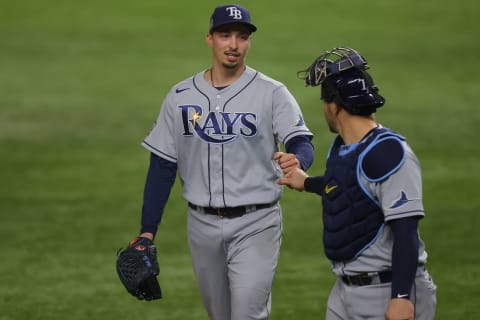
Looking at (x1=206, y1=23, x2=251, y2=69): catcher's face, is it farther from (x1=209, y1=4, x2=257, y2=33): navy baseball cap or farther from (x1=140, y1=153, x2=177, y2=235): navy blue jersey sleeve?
(x1=140, y1=153, x2=177, y2=235): navy blue jersey sleeve

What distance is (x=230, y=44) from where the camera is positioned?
5777mm

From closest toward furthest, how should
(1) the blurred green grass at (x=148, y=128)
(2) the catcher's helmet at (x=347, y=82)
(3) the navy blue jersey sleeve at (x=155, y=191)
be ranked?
(2) the catcher's helmet at (x=347, y=82)
(3) the navy blue jersey sleeve at (x=155, y=191)
(1) the blurred green grass at (x=148, y=128)

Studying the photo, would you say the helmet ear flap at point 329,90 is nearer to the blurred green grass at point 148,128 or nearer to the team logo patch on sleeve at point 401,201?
the team logo patch on sleeve at point 401,201

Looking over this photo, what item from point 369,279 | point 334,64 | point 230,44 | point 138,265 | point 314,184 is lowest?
point 138,265

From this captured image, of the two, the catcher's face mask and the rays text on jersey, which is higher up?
the catcher's face mask

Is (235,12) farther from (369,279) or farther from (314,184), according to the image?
(369,279)

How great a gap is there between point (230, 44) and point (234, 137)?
1.54ft

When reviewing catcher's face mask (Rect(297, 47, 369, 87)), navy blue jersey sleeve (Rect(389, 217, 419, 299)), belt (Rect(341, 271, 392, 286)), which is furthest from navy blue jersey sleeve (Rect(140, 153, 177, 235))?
navy blue jersey sleeve (Rect(389, 217, 419, 299))

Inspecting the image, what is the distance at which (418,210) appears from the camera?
4.43 m

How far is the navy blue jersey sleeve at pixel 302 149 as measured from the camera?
557 cm

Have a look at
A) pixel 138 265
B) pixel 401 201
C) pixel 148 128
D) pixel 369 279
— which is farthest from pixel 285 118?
pixel 148 128

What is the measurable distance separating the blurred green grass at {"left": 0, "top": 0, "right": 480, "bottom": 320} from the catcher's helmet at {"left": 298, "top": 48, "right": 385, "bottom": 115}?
11.1 ft

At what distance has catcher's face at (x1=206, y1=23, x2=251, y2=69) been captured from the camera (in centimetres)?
579

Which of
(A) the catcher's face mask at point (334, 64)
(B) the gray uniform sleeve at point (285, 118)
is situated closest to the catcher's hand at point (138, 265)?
(B) the gray uniform sleeve at point (285, 118)
